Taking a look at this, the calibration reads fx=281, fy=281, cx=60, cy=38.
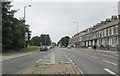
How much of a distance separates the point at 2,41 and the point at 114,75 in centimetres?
3911

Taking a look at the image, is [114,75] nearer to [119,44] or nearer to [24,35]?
[24,35]

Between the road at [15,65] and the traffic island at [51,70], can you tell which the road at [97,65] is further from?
the road at [15,65]

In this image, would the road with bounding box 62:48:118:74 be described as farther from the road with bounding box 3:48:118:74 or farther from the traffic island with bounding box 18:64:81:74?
the traffic island with bounding box 18:64:81:74

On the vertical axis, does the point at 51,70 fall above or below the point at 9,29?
below

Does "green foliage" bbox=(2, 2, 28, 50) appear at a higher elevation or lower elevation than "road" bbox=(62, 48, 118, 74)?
higher

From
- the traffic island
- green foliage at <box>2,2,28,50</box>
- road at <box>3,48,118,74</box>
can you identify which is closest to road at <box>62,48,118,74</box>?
road at <box>3,48,118,74</box>

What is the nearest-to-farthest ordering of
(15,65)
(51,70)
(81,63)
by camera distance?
(51,70) < (15,65) < (81,63)

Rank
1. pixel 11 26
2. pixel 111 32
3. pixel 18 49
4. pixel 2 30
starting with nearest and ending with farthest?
pixel 2 30
pixel 11 26
pixel 18 49
pixel 111 32

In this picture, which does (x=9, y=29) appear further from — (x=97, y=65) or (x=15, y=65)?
(x=97, y=65)

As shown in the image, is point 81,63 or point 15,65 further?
point 81,63

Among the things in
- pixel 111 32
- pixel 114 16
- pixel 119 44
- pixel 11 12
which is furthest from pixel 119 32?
pixel 11 12

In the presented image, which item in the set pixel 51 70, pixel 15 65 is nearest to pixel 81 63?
pixel 15 65

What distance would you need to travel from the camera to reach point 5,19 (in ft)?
169

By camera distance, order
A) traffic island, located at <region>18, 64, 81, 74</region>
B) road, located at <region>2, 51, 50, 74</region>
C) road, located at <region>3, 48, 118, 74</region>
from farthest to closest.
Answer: road, located at <region>2, 51, 50, 74</region> < road, located at <region>3, 48, 118, 74</region> < traffic island, located at <region>18, 64, 81, 74</region>
